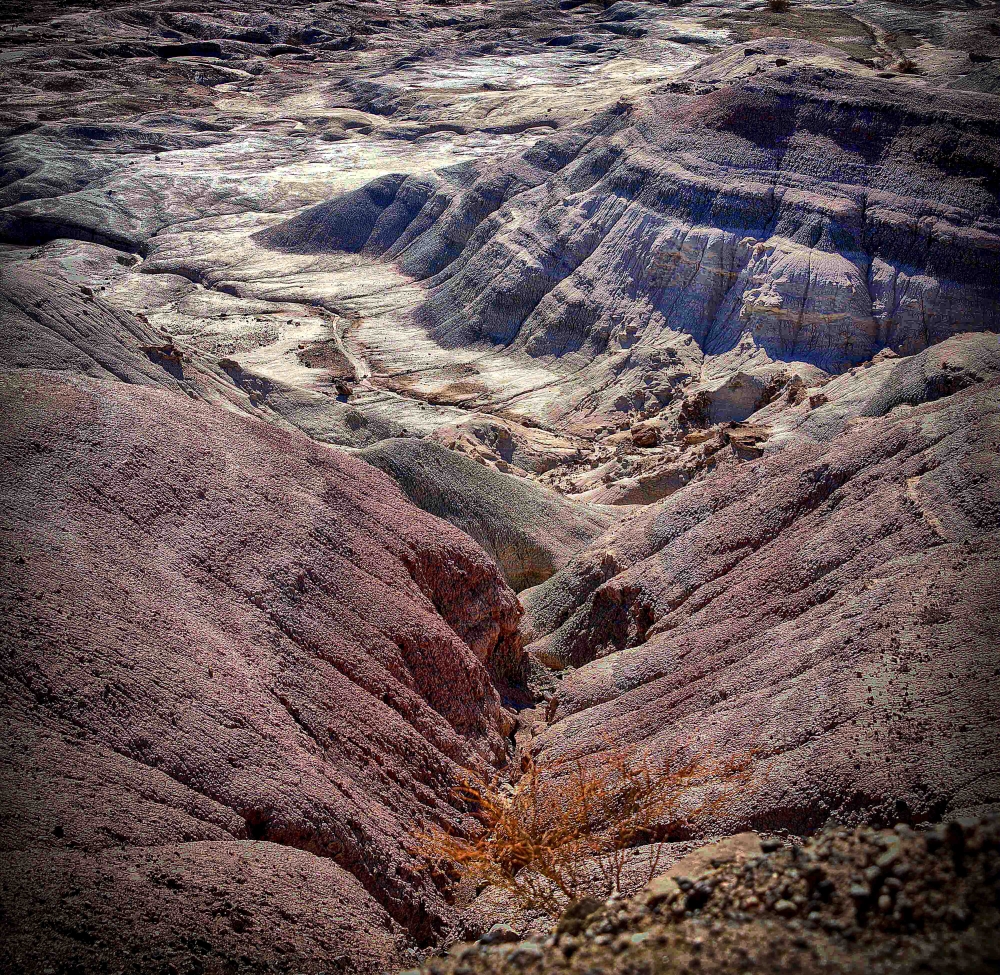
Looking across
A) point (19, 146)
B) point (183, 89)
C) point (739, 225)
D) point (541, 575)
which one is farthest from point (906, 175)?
point (183, 89)

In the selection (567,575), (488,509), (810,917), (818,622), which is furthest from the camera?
(488,509)

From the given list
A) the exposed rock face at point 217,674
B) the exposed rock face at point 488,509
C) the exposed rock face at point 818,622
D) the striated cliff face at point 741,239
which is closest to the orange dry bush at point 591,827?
the exposed rock face at point 818,622

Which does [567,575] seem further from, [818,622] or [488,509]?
[818,622]

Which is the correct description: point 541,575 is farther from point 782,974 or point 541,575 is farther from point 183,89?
point 183,89

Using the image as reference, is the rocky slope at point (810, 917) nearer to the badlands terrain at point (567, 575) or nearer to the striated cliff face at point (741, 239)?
the badlands terrain at point (567, 575)

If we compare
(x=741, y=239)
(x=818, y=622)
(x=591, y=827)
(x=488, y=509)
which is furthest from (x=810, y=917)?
(x=741, y=239)

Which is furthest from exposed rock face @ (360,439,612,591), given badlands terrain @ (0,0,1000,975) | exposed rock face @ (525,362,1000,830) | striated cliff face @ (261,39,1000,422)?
striated cliff face @ (261,39,1000,422)

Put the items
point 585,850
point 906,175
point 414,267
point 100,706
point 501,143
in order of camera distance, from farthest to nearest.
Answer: point 501,143 → point 414,267 → point 906,175 → point 585,850 → point 100,706
